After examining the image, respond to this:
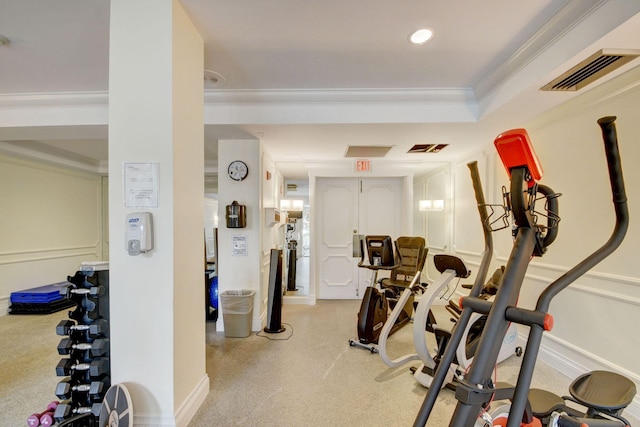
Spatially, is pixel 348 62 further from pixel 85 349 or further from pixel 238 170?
pixel 85 349

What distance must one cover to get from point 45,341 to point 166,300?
3100mm

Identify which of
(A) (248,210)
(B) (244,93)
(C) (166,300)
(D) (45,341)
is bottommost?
(D) (45,341)

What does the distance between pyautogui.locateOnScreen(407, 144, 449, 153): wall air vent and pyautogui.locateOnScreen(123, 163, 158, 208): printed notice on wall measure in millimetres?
3419

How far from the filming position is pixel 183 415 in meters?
1.89

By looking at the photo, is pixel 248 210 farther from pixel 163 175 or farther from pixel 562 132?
pixel 562 132

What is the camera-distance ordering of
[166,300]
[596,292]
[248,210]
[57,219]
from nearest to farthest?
[166,300] < [596,292] < [248,210] < [57,219]

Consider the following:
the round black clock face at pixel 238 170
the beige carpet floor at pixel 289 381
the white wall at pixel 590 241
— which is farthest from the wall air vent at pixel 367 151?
the beige carpet floor at pixel 289 381

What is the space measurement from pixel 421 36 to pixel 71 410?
3397 millimetres

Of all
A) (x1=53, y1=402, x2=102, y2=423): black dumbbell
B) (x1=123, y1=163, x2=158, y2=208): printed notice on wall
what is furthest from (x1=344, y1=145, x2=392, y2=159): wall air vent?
(x1=53, y1=402, x2=102, y2=423): black dumbbell

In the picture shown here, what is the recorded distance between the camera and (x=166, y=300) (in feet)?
5.74

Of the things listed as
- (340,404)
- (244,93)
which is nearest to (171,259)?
(340,404)

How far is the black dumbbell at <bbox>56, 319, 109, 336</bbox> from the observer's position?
1.80 metres

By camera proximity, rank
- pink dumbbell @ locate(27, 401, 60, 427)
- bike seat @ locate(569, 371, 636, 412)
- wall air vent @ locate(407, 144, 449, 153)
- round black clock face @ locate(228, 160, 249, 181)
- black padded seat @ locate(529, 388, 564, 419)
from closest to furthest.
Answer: bike seat @ locate(569, 371, 636, 412) → black padded seat @ locate(529, 388, 564, 419) → pink dumbbell @ locate(27, 401, 60, 427) → round black clock face @ locate(228, 160, 249, 181) → wall air vent @ locate(407, 144, 449, 153)

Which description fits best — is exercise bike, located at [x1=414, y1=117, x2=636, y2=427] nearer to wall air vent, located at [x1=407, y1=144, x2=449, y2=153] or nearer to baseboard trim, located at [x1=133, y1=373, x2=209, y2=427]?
baseboard trim, located at [x1=133, y1=373, x2=209, y2=427]
